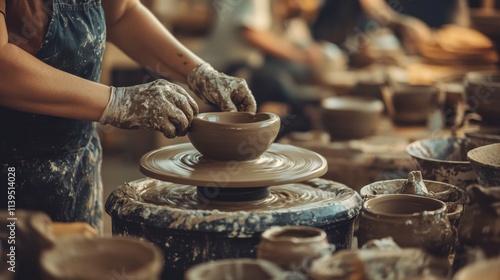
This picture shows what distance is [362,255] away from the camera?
1.76 m

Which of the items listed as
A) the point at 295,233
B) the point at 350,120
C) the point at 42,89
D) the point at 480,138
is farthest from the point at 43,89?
the point at 350,120

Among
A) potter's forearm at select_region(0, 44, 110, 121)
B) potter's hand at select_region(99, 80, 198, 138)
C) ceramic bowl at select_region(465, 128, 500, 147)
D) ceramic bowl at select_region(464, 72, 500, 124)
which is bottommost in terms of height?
ceramic bowl at select_region(465, 128, 500, 147)

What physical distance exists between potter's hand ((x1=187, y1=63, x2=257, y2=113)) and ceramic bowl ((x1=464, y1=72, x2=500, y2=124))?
4.15ft

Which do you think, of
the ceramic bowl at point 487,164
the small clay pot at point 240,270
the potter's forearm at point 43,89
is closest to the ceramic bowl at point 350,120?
the ceramic bowl at point 487,164

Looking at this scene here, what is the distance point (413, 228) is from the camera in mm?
2148

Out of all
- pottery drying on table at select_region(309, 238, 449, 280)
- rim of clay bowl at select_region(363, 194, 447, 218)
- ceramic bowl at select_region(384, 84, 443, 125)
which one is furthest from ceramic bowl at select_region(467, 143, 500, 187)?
ceramic bowl at select_region(384, 84, 443, 125)

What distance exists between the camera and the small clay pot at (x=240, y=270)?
1703 mm

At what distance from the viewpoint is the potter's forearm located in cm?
235

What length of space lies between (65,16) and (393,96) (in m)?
2.84

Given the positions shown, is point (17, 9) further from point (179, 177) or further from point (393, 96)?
point (393, 96)

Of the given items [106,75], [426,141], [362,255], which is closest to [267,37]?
[106,75]

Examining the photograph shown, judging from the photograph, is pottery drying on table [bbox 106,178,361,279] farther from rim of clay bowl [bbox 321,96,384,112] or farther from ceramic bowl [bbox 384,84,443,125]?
ceramic bowl [bbox 384,84,443,125]

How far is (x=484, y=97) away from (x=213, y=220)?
1828 millimetres

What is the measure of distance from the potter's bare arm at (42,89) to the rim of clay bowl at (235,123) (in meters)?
0.33
